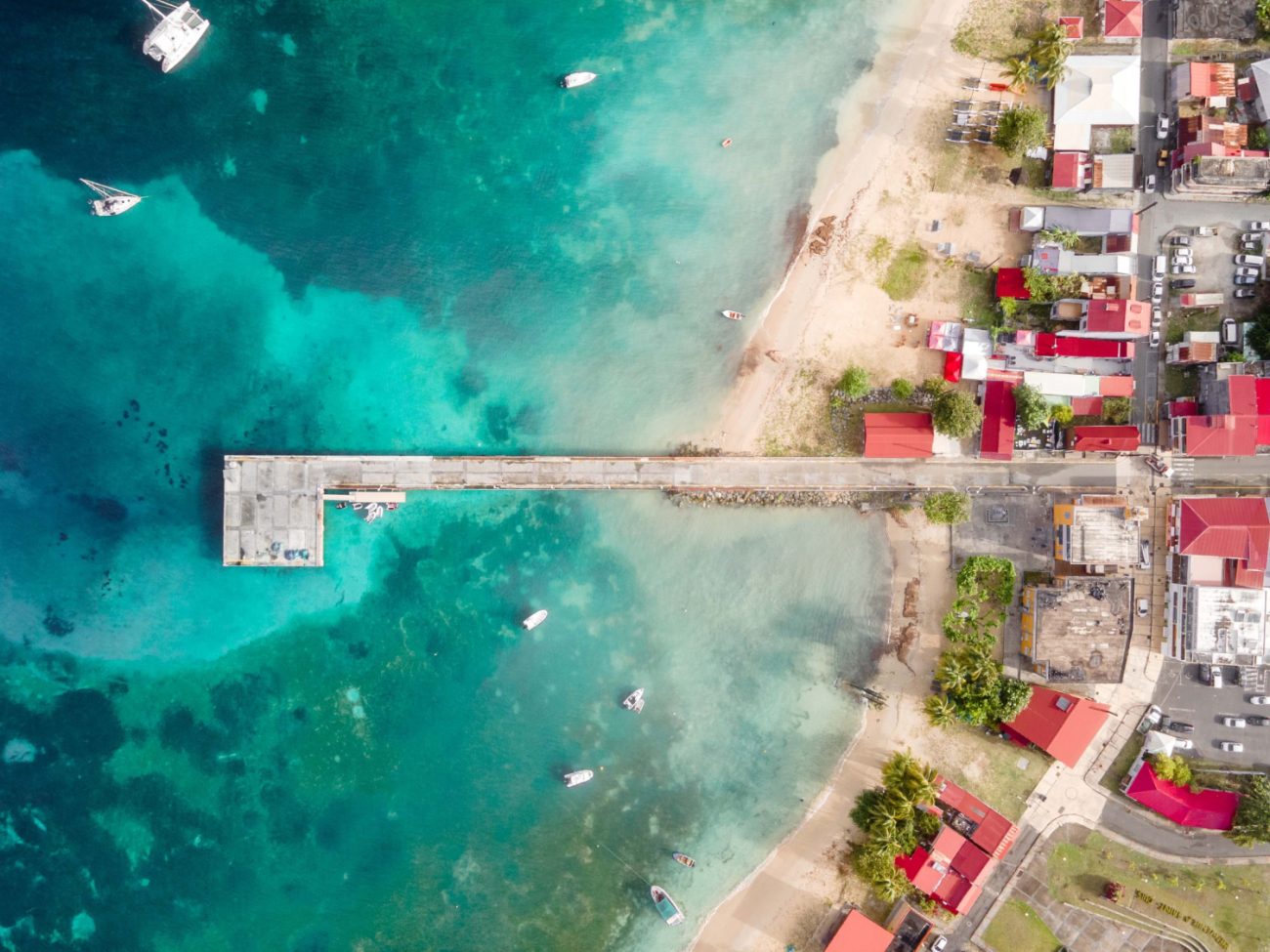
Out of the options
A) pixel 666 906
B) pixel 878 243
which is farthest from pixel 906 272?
pixel 666 906

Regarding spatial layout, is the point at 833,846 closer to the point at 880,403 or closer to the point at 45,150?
the point at 880,403

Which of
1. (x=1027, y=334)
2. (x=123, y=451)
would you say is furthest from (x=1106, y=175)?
(x=123, y=451)

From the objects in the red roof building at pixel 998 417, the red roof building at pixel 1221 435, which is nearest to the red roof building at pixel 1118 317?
the red roof building at pixel 998 417

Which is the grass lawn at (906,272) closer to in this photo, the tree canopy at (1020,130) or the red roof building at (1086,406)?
the tree canopy at (1020,130)

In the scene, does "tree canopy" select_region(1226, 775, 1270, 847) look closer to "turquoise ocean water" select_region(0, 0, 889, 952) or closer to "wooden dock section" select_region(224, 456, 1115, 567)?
"wooden dock section" select_region(224, 456, 1115, 567)

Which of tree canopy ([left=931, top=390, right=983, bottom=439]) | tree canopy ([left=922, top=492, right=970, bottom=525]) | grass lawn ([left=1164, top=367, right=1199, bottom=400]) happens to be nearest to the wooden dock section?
tree canopy ([left=922, top=492, right=970, bottom=525])

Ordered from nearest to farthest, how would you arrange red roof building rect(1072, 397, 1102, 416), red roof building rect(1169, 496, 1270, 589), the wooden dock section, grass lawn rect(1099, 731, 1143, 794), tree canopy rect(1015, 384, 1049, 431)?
1. red roof building rect(1169, 496, 1270, 589)
2. tree canopy rect(1015, 384, 1049, 431)
3. the wooden dock section
4. red roof building rect(1072, 397, 1102, 416)
5. grass lawn rect(1099, 731, 1143, 794)
